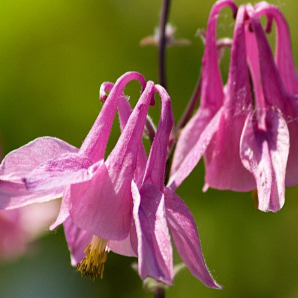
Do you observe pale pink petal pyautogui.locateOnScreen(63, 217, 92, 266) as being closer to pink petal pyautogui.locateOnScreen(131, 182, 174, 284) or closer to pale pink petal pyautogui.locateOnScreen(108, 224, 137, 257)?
pale pink petal pyautogui.locateOnScreen(108, 224, 137, 257)

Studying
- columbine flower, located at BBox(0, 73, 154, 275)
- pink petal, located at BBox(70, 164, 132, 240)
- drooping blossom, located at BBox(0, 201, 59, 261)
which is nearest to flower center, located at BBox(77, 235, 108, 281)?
columbine flower, located at BBox(0, 73, 154, 275)

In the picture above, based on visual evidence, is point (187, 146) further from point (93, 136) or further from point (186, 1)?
point (186, 1)

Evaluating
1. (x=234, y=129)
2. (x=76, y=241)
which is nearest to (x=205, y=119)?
(x=234, y=129)

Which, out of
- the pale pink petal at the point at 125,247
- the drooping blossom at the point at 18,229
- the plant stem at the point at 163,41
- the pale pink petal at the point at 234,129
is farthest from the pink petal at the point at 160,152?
the drooping blossom at the point at 18,229

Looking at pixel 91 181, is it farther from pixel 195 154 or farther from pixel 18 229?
pixel 18 229

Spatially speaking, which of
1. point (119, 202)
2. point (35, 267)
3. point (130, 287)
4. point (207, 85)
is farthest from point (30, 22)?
point (119, 202)

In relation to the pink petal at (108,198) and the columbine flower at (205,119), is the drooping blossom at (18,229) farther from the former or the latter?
the pink petal at (108,198)
